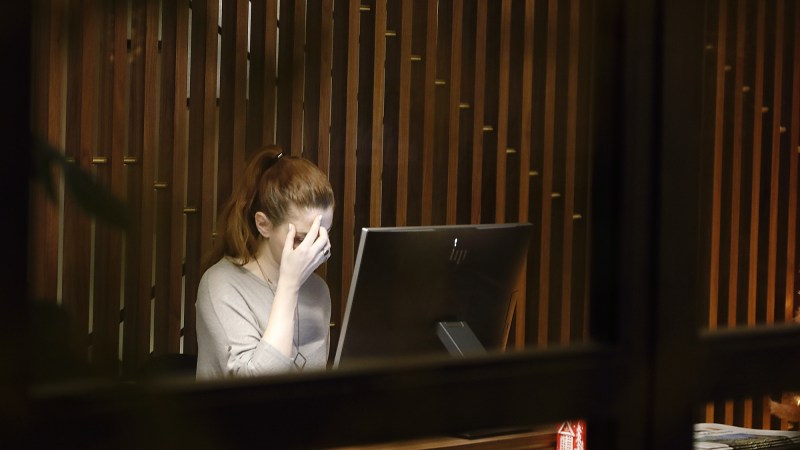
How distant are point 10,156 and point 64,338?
112 millimetres

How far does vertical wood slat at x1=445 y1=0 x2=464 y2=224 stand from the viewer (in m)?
3.87

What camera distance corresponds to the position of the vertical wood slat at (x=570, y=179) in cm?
412

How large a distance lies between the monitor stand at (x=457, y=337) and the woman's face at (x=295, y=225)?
79cm

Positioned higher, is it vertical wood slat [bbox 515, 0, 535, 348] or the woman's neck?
vertical wood slat [bbox 515, 0, 535, 348]

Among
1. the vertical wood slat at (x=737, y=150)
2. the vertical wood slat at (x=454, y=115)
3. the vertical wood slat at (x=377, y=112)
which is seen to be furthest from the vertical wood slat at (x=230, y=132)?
the vertical wood slat at (x=737, y=150)

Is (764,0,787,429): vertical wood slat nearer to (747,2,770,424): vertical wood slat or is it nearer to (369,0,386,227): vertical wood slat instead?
(747,2,770,424): vertical wood slat

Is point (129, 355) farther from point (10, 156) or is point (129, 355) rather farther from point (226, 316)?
point (226, 316)

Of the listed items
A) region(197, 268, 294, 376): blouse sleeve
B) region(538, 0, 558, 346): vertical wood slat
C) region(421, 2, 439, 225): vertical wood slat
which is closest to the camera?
region(197, 268, 294, 376): blouse sleeve

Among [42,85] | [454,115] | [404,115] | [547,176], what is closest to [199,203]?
[404,115]

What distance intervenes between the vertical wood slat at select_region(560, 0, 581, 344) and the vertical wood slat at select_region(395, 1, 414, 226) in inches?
28.6

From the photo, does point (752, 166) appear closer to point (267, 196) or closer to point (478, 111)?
point (478, 111)

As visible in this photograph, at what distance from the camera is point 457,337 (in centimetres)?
205

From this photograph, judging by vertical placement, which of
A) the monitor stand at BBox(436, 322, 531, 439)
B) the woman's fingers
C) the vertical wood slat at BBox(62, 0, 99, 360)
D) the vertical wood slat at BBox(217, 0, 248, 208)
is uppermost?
the vertical wood slat at BBox(217, 0, 248, 208)

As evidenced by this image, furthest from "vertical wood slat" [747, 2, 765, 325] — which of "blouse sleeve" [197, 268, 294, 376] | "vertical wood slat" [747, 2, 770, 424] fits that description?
"blouse sleeve" [197, 268, 294, 376]
